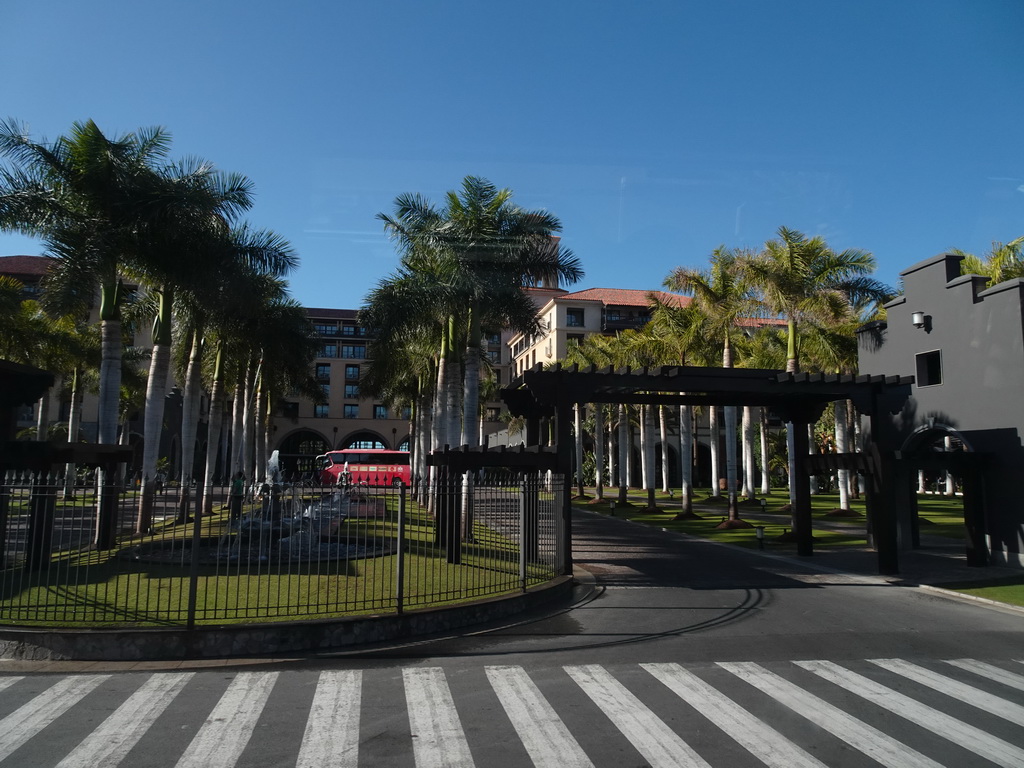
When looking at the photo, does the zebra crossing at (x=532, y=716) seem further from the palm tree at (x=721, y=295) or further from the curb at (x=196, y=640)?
the palm tree at (x=721, y=295)

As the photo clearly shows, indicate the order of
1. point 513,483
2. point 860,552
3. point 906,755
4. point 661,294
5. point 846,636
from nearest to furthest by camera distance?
point 906,755, point 846,636, point 513,483, point 860,552, point 661,294

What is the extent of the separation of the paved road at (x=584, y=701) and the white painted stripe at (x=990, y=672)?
0.13 feet

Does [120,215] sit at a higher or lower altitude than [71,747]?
higher

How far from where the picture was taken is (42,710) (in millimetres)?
6801

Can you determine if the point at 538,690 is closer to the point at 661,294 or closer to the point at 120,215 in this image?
the point at 120,215

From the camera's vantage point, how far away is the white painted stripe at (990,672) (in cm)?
798

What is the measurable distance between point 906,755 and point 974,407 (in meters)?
15.2

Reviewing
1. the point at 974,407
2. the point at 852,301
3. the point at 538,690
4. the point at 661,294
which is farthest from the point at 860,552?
the point at 661,294

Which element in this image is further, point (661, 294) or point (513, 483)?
point (661, 294)

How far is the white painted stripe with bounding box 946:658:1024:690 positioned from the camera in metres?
7.98

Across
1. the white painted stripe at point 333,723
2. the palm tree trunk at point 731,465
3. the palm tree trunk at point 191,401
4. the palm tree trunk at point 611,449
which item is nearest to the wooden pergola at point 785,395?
the white painted stripe at point 333,723

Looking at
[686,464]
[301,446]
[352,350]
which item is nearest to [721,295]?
[686,464]

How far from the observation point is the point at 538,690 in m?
7.50

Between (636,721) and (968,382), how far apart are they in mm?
16087
